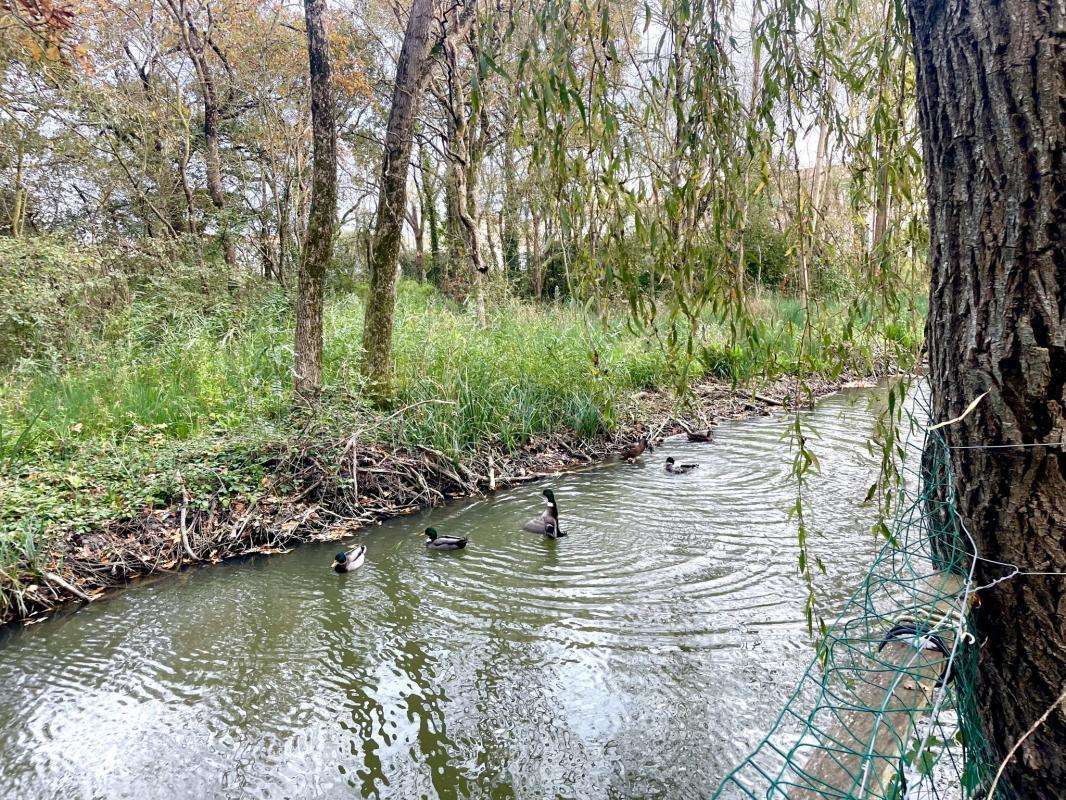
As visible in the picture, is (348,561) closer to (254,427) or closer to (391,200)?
(254,427)

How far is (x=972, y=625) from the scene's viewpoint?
4.11 feet

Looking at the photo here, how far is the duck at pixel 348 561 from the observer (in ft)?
16.1

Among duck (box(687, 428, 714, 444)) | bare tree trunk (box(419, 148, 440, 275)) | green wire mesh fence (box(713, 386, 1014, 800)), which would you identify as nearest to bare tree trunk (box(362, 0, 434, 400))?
duck (box(687, 428, 714, 444))

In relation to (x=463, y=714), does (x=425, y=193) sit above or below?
above

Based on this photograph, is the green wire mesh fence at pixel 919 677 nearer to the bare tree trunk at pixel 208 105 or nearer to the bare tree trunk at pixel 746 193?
the bare tree trunk at pixel 746 193

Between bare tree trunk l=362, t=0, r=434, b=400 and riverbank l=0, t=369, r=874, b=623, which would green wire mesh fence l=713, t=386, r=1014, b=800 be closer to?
riverbank l=0, t=369, r=874, b=623

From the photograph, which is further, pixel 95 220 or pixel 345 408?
pixel 95 220

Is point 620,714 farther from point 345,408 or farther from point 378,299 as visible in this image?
point 378,299

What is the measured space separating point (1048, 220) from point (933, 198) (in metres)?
0.23

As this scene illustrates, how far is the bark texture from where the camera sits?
113cm

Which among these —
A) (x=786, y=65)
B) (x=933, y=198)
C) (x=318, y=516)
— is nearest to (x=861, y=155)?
(x=786, y=65)

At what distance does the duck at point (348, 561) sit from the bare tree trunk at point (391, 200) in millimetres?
2255

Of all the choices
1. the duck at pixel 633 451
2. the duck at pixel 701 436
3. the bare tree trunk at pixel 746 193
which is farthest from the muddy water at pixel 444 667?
the duck at pixel 701 436

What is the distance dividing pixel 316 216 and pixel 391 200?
0.81 m
